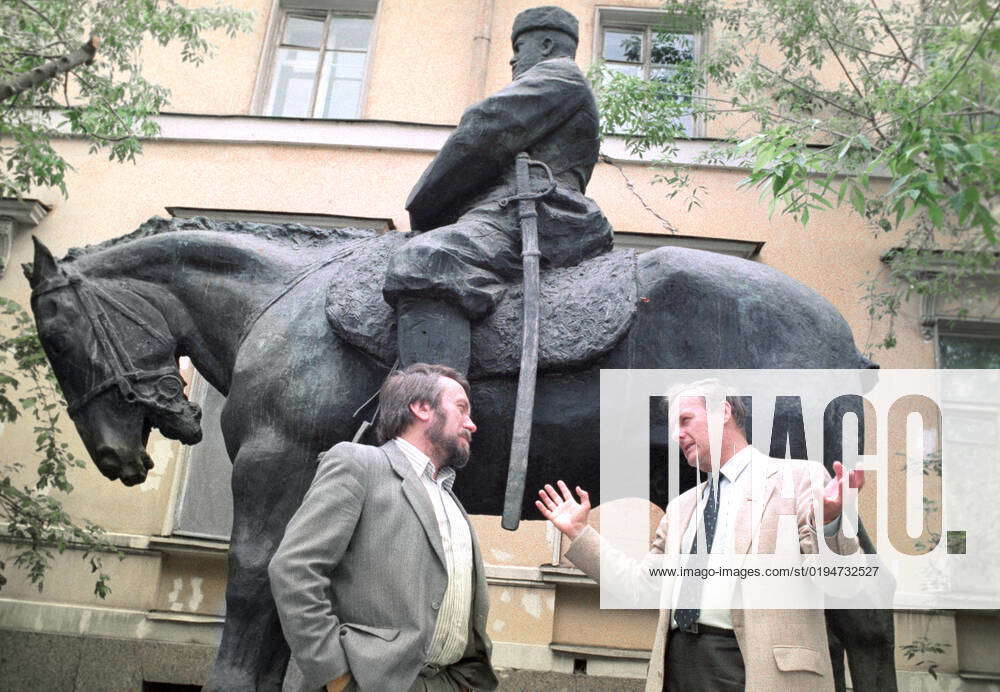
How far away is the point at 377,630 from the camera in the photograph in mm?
2180

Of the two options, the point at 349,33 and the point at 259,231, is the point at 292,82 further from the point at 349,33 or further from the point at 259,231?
the point at 259,231

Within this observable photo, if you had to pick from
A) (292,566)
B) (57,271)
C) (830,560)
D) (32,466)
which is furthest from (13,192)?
(830,560)

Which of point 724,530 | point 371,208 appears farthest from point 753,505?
point 371,208

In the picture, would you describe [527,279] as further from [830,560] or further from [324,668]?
[324,668]

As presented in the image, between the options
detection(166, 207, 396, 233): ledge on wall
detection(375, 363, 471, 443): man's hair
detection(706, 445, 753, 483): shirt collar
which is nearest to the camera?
detection(375, 363, 471, 443): man's hair

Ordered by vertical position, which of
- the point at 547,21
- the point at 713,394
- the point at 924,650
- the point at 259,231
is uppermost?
the point at 547,21

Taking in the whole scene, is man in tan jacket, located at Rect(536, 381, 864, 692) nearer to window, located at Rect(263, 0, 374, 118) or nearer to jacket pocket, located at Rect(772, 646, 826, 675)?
jacket pocket, located at Rect(772, 646, 826, 675)

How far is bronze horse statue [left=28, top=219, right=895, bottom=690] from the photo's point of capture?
124 inches

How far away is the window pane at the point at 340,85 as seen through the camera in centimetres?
1088

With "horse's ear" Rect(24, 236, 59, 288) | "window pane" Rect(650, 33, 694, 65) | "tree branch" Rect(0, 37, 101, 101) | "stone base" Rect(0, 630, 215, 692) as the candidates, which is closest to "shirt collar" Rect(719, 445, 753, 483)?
"horse's ear" Rect(24, 236, 59, 288)

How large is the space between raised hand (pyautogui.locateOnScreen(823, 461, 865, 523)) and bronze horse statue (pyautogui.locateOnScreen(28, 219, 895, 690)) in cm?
69

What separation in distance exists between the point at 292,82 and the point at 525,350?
8.78 m

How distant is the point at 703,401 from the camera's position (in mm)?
2871

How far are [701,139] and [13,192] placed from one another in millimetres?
6418
